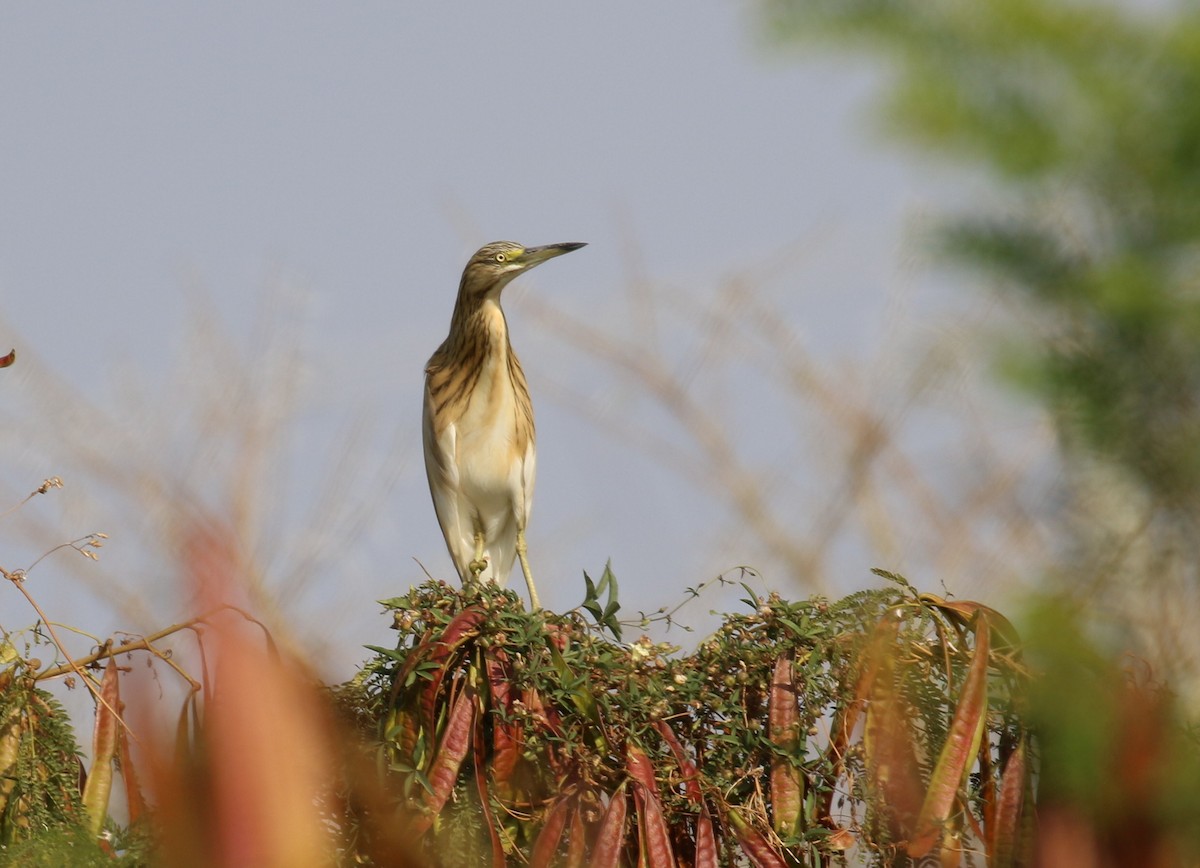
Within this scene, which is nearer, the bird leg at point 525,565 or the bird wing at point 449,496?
the bird leg at point 525,565

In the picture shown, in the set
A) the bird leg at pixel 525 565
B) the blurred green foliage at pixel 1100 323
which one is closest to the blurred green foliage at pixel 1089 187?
the blurred green foliage at pixel 1100 323

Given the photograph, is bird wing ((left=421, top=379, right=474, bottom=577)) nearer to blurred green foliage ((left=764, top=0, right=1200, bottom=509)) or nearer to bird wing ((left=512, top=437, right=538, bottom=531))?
bird wing ((left=512, top=437, right=538, bottom=531))

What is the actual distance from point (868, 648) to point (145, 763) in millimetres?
1199

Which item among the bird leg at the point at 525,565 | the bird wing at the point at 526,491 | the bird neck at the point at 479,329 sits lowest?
the bird leg at the point at 525,565

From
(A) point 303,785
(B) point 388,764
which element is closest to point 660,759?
(B) point 388,764

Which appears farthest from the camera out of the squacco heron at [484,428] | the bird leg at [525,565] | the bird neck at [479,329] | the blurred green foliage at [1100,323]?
the bird neck at [479,329]

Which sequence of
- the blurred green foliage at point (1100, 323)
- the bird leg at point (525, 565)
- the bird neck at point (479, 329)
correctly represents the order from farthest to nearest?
1. the bird neck at point (479, 329)
2. the bird leg at point (525, 565)
3. the blurred green foliage at point (1100, 323)

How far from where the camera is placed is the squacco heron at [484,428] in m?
5.37

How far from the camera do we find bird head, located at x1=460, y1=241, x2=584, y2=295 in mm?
5477

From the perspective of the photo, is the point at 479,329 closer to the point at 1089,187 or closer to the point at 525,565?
the point at 525,565

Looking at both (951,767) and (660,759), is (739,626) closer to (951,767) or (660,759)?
(660,759)

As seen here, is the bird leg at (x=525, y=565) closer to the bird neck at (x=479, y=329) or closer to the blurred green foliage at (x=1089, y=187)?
the bird neck at (x=479, y=329)

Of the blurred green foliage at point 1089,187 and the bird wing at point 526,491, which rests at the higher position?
the bird wing at point 526,491

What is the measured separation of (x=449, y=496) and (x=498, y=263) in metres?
0.98
